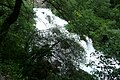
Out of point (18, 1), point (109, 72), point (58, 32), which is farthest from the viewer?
point (58, 32)

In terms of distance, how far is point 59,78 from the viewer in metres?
7.25

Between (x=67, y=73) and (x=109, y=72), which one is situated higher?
(x=109, y=72)

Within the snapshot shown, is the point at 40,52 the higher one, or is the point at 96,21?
the point at 40,52

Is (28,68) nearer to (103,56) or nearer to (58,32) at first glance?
(58,32)

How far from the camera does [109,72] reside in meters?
6.11

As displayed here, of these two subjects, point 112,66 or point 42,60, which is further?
point 42,60

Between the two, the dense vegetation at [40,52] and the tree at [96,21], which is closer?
the tree at [96,21]

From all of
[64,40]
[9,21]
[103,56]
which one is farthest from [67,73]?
[9,21]

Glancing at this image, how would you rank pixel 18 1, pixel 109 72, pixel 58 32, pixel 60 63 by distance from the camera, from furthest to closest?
1. pixel 58 32
2. pixel 60 63
3. pixel 18 1
4. pixel 109 72

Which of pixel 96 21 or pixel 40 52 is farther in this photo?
pixel 96 21

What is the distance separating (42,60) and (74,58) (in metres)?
0.87

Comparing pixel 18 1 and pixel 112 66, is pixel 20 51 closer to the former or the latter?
pixel 18 1

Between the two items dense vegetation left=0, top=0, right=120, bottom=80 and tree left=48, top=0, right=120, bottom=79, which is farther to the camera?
dense vegetation left=0, top=0, right=120, bottom=80

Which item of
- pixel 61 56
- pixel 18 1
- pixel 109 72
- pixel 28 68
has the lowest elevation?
pixel 28 68
